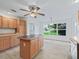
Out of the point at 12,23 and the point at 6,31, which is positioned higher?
the point at 12,23

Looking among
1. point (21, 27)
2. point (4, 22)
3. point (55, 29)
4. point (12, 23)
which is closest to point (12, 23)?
point (12, 23)

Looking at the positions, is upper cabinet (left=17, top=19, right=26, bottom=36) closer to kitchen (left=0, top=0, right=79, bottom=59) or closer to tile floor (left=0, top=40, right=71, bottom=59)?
kitchen (left=0, top=0, right=79, bottom=59)

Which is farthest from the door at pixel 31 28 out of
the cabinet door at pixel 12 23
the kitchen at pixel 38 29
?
the cabinet door at pixel 12 23

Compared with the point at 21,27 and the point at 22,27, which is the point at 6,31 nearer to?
the point at 21,27

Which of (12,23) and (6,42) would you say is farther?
(12,23)

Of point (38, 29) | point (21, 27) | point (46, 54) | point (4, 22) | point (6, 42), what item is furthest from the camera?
point (38, 29)

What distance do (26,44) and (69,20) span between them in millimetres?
7054

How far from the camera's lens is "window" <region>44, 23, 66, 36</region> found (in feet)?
36.1

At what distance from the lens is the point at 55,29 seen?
11.6m

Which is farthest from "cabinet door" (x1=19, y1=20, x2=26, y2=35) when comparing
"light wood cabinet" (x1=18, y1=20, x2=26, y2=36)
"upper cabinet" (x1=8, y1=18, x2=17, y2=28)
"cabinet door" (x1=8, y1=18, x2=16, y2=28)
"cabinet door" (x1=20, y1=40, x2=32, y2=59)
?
"cabinet door" (x1=20, y1=40, x2=32, y2=59)

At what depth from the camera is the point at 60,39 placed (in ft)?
35.8

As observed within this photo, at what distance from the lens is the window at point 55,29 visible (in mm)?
10992

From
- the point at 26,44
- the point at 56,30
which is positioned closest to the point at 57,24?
the point at 56,30

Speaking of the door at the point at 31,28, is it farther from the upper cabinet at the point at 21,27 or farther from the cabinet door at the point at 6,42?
the cabinet door at the point at 6,42
